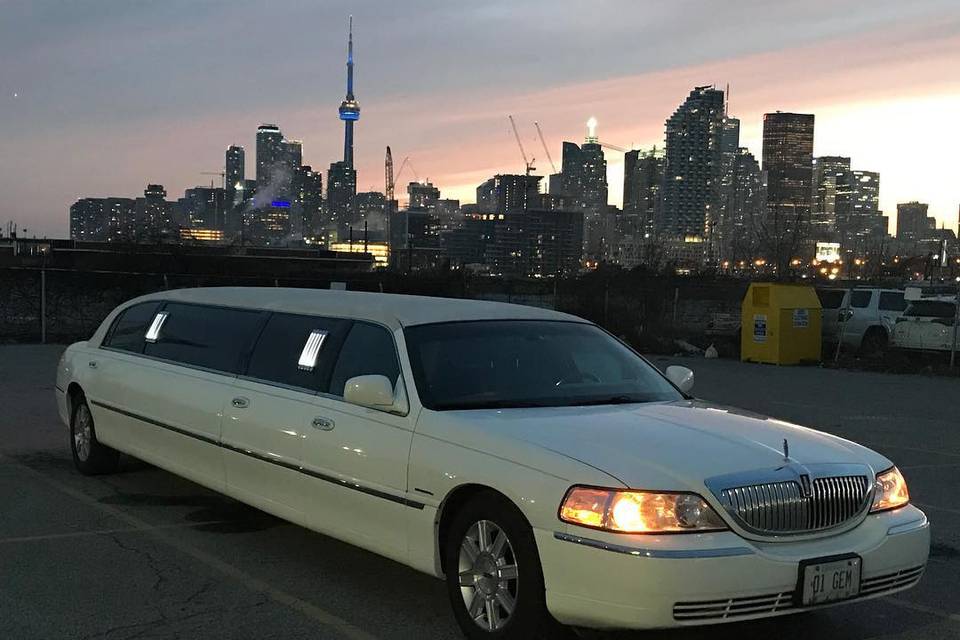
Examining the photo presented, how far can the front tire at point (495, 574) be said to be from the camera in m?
4.15

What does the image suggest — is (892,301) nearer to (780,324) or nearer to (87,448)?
(780,324)

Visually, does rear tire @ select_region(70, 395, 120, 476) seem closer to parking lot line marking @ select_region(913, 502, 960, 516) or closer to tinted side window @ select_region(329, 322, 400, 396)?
tinted side window @ select_region(329, 322, 400, 396)

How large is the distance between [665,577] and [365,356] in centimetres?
232

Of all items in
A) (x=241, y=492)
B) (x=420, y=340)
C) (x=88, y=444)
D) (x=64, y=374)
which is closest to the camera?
(x=420, y=340)

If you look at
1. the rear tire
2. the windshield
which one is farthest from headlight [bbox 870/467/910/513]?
the rear tire

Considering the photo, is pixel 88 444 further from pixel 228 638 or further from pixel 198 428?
pixel 228 638

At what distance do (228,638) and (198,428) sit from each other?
7.11 ft

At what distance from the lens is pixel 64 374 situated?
28.6 feet

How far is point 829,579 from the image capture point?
4.06m

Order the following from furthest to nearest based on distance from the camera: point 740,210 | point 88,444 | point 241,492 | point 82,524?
point 740,210 → point 88,444 → point 82,524 → point 241,492

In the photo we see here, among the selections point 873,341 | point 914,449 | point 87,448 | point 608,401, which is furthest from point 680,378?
point 873,341

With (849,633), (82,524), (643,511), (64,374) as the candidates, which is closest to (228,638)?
(643,511)

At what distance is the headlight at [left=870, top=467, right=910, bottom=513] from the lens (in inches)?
177

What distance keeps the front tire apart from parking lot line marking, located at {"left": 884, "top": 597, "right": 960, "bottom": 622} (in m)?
2.18
